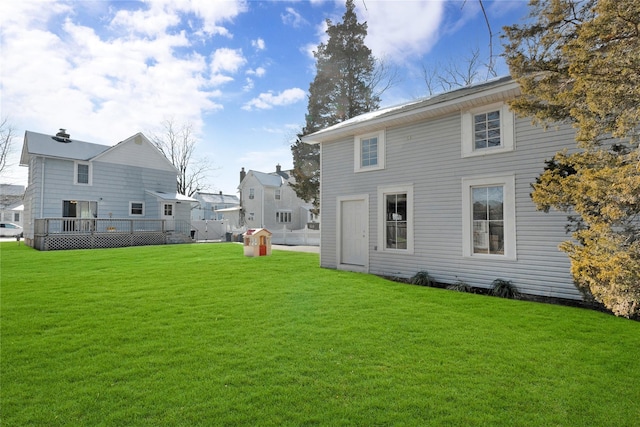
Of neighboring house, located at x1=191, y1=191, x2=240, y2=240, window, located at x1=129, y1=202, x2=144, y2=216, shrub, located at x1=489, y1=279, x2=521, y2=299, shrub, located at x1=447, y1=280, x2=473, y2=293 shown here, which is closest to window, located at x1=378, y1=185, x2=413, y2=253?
shrub, located at x1=447, y1=280, x2=473, y2=293

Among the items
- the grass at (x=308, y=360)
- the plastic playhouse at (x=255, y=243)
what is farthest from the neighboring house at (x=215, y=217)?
the grass at (x=308, y=360)

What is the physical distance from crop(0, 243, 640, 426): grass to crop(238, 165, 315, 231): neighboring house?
919 inches

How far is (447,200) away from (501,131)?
6.29 feet

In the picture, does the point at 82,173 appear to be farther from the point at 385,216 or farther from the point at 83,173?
the point at 385,216

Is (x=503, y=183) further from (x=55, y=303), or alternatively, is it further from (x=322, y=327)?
(x=55, y=303)

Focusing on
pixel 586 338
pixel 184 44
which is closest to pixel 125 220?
pixel 184 44

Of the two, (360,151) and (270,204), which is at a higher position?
(360,151)

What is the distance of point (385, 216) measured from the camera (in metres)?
9.36

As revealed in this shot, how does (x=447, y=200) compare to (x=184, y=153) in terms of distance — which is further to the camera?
(x=184, y=153)

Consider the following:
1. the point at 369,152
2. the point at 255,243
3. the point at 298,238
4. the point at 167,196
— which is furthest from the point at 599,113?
the point at 167,196

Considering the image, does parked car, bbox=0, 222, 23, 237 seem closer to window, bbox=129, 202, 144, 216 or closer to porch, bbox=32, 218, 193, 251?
porch, bbox=32, 218, 193, 251

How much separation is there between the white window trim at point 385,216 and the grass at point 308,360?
2.40 metres

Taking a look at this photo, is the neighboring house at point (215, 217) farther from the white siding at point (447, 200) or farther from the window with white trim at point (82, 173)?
the white siding at point (447, 200)

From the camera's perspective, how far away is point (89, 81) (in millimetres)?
9852
